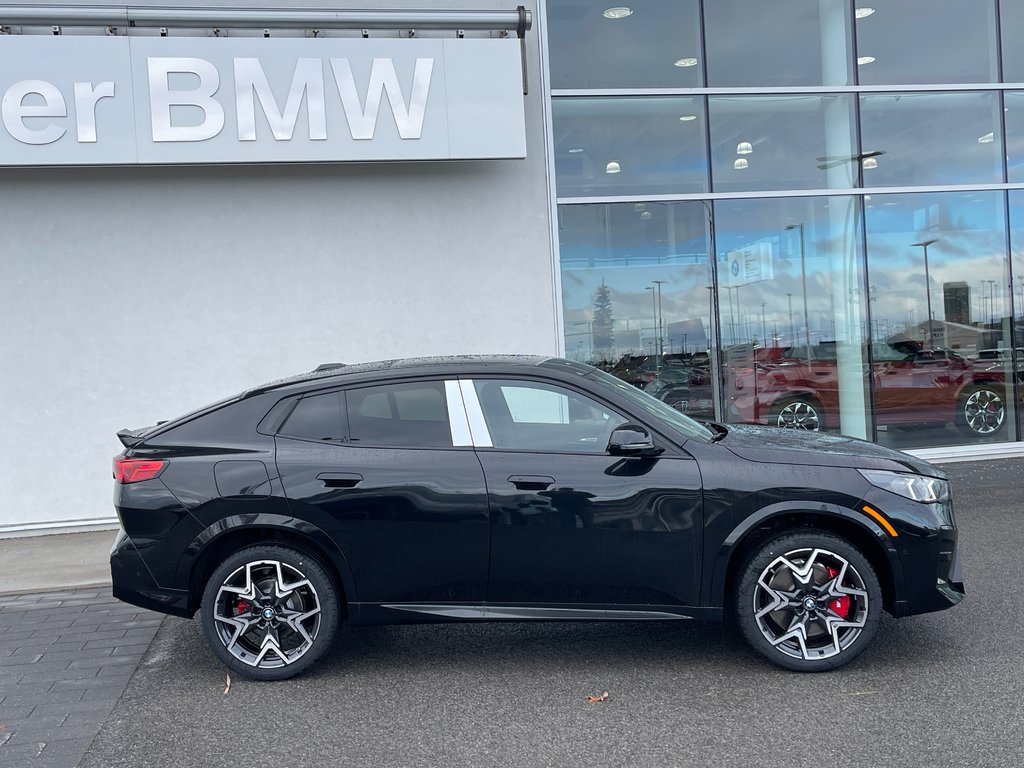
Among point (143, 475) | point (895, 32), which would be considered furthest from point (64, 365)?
point (895, 32)

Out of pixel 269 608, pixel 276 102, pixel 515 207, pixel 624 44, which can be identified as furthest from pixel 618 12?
pixel 269 608

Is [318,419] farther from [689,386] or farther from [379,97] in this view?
[689,386]

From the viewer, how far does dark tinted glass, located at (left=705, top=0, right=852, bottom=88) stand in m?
10.6

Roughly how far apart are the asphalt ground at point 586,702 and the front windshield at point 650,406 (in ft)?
3.93

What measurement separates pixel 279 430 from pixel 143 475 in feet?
2.42

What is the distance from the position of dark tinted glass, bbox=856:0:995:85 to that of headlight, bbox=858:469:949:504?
7772 mm

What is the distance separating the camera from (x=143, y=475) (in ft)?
15.8

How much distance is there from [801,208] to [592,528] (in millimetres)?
7504

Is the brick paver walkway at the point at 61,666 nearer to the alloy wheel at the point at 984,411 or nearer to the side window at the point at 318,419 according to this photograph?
the side window at the point at 318,419

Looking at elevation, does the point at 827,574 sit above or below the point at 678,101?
below

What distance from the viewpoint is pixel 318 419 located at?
492cm

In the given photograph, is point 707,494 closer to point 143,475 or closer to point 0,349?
point 143,475

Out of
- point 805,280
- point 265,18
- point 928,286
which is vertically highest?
point 265,18

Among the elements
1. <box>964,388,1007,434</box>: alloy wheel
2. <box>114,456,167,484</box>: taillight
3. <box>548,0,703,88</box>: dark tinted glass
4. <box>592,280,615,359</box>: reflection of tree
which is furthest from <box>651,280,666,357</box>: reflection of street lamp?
<box>114,456,167,484</box>: taillight
